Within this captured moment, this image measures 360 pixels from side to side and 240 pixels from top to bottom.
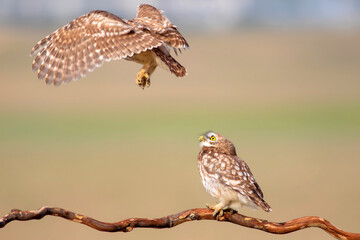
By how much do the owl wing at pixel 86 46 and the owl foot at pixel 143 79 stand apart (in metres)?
0.19

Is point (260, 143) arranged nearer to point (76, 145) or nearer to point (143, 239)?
point (76, 145)

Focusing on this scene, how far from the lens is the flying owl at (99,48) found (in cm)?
618

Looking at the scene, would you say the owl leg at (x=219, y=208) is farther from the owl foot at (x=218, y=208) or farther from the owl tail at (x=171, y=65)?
the owl tail at (x=171, y=65)

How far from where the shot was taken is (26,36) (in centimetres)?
9738

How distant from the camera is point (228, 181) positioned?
6.01 meters

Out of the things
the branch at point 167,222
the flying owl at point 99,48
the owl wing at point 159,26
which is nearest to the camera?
the branch at point 167,222

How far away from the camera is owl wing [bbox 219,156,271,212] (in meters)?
5.87

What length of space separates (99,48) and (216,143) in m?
1.29

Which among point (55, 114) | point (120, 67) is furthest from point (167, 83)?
point (55, 114)

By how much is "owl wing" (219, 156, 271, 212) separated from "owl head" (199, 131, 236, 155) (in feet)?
0.89

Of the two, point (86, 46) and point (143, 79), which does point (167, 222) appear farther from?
point (86, 46)

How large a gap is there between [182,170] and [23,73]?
39.1m

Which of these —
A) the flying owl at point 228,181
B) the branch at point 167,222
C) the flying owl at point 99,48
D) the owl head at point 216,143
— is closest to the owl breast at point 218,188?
the flying owl at point 228,181

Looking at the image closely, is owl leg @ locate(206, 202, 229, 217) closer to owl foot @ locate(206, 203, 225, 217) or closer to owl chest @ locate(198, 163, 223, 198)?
owl foot @ locate(206, 203, 225, 217)
